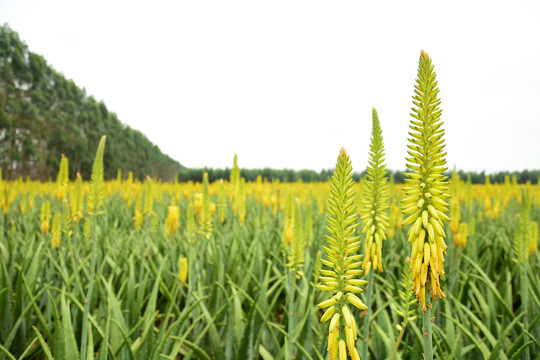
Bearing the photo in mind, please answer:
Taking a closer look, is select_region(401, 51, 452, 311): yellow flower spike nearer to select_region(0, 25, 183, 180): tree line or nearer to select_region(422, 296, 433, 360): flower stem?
select_region(422, 296, 433, 360): flower stem

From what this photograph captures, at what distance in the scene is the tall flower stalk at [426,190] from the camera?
0.57 meters

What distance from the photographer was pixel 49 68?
121 ft

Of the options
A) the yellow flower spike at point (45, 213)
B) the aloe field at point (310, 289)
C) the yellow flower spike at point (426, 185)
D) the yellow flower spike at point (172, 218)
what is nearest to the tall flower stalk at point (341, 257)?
the aloe field at point (310, 289)

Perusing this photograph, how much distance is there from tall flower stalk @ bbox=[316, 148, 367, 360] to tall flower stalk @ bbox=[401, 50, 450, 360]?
131mm

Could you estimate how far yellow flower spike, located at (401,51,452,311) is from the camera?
1.86ft

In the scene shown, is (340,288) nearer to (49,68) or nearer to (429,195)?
(429,195)

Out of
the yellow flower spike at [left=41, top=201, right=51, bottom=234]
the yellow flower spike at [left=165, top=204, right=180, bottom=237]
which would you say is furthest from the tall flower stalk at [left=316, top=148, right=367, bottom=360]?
the yellow flower spike at [left=41, top=201, right=51, bottom=234]

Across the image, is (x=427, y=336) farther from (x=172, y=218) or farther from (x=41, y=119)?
(x=41, y=119)

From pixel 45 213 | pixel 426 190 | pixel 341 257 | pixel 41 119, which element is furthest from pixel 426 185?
pixel 41 119

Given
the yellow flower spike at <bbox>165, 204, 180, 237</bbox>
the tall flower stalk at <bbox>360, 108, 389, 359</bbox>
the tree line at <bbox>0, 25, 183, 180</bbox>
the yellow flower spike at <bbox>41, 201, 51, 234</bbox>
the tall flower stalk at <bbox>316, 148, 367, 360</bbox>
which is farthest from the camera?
the tree line at <bbox>0, 25, 183, 180</bbox>

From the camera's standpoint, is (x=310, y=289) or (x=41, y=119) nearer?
(x=310, y=289)

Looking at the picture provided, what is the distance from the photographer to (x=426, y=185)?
622 mm

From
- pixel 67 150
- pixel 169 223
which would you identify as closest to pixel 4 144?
pixel 67 150

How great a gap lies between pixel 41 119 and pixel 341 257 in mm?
41482
